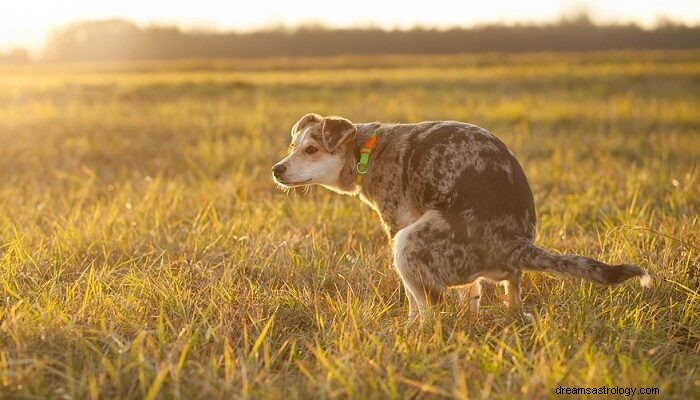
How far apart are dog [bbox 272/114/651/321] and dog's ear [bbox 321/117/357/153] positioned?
0.33m

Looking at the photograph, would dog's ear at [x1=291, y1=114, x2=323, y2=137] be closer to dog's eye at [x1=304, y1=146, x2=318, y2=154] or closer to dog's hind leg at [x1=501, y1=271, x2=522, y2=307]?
dog's eye at [x1=304, y1=146, x2=318, y2=154]

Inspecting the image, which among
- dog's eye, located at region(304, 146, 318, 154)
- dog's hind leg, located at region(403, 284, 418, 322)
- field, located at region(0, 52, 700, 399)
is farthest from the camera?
dog's eye, located at region(304, 146, 318, 154)

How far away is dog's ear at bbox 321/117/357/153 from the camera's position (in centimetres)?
498

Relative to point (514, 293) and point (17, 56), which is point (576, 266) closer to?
point (514, 293)

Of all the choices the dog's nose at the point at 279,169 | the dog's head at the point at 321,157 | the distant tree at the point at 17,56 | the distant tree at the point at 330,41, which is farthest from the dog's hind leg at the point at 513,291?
the distant tree at the point at 17,56

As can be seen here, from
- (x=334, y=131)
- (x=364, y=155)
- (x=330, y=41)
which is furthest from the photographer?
(x=330, y=41)

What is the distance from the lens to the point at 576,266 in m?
3.86

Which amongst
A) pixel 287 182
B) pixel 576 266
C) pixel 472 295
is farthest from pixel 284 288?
pixel 576 266

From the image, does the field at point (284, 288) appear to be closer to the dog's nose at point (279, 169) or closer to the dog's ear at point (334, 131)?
the dog's nose at point (279, 169)

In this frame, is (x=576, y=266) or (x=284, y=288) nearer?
(x=576, y=266)

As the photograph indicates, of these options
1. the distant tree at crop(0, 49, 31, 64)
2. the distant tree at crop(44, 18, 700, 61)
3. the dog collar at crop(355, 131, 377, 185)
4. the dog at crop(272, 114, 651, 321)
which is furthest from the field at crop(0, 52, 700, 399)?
the distant tree at crop(0, 49, 31, 64)

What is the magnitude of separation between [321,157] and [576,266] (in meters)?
2.00

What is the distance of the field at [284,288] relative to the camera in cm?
336

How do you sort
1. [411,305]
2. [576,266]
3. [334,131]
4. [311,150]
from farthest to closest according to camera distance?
[311,150] → [334,131] → [411,305] → [576,266]
